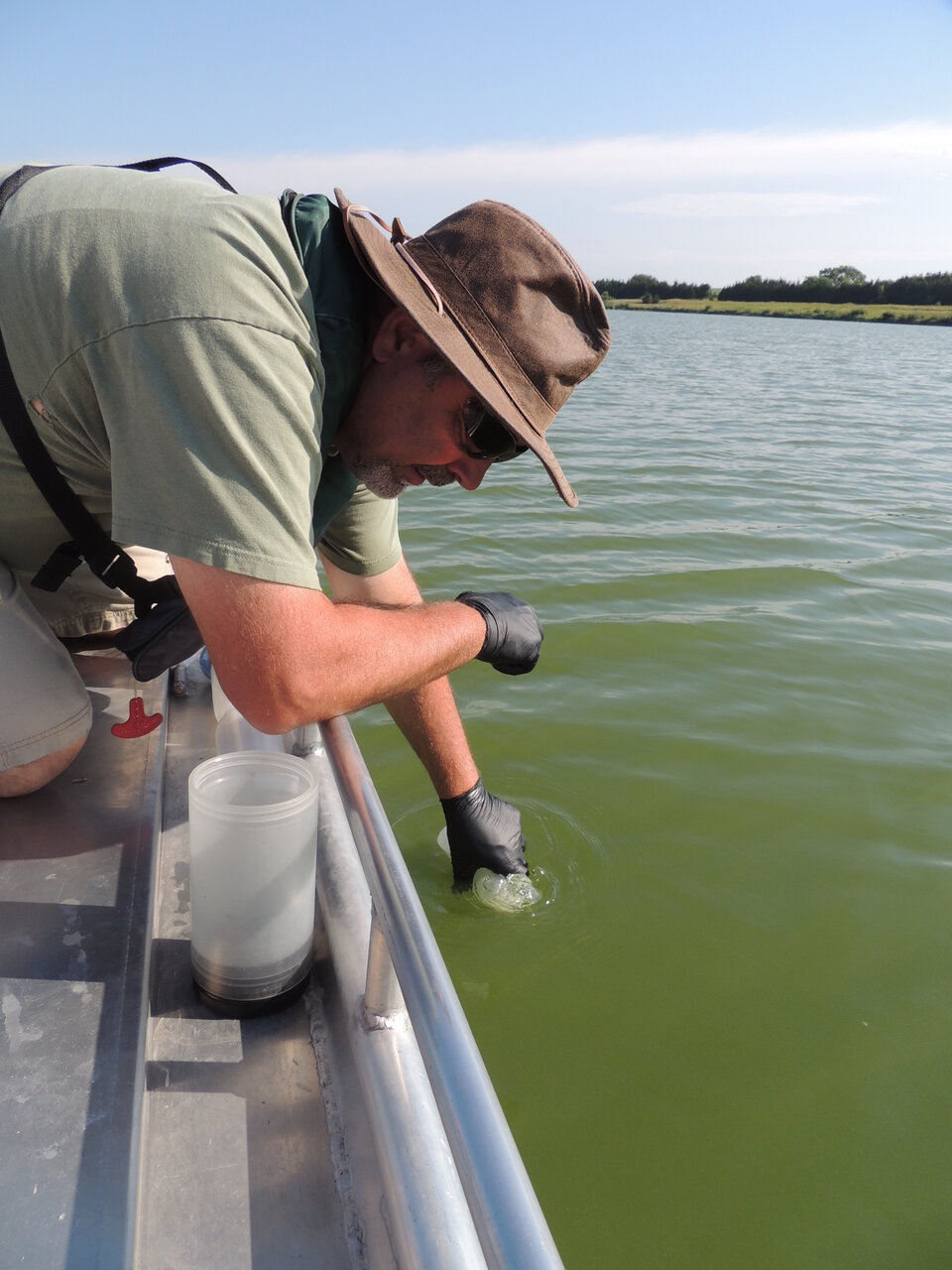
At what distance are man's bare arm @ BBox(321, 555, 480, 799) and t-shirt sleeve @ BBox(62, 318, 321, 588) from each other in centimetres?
110

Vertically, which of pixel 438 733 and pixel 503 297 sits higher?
pixel 503 297

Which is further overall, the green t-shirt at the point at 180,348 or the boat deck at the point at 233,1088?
the green t-shirt at the point at 180,348

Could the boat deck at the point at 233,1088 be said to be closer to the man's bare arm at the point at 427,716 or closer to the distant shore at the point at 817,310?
the man's bare arm at the point at 427,716

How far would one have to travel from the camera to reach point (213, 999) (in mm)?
1457

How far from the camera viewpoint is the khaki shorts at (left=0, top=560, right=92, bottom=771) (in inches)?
69.3

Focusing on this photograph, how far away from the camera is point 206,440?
4.33 ft

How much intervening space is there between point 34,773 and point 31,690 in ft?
0.54

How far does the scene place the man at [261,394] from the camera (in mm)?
1337

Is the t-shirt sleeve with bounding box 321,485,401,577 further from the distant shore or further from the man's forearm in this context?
the distant shore

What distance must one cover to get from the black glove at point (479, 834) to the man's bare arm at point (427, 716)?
0.14 ft

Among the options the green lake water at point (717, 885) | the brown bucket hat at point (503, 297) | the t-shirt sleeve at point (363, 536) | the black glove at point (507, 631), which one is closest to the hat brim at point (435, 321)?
the brown bucket hat at point (503, 297)

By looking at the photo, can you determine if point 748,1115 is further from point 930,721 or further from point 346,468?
point 930,721

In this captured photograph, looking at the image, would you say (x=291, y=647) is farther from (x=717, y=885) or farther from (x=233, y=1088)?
(x=717, y=885)

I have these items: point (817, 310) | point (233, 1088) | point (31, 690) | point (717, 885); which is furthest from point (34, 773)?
point (817, 310)
